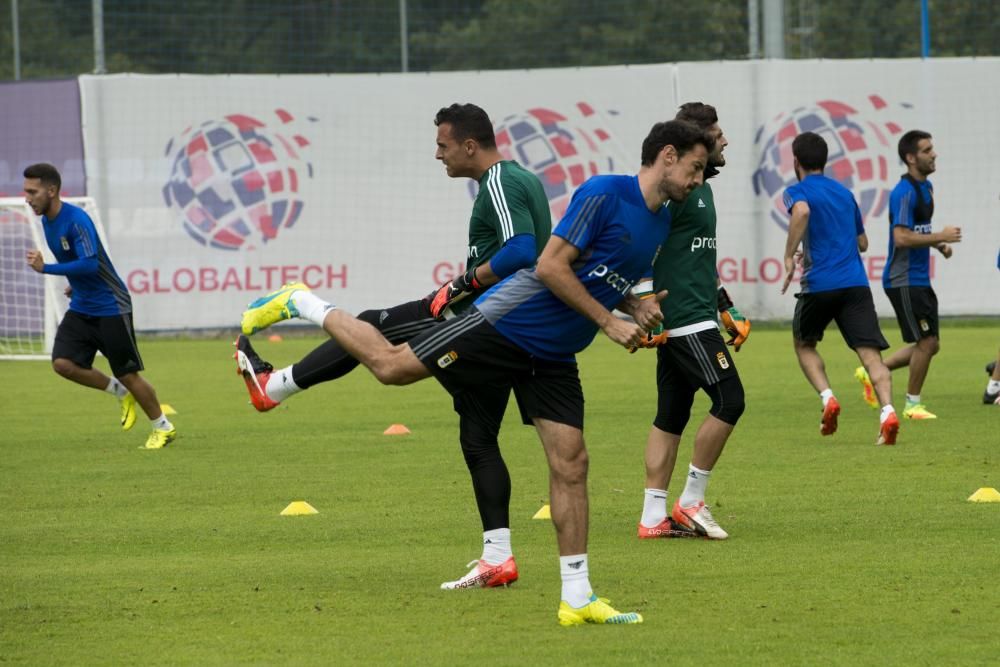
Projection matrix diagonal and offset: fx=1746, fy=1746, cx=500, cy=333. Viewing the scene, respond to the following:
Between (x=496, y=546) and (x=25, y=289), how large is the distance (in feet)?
A: 59.2

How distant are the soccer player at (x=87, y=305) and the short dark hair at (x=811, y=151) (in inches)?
193

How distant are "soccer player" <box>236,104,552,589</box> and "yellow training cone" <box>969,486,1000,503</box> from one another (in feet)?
9.88

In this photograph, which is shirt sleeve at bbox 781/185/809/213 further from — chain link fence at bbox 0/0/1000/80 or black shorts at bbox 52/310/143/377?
chain link fence at bbox 0/0/1000/80

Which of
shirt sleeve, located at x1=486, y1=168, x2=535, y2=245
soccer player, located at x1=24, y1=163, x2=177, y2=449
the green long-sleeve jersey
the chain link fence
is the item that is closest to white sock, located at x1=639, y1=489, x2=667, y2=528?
the green long-sleeve jersey

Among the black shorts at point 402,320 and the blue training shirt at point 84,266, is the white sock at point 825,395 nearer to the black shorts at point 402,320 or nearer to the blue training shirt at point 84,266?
the black shorts at point 402,320

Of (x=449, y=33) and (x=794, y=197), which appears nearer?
(x=794, y=197)

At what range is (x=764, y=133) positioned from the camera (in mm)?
24438

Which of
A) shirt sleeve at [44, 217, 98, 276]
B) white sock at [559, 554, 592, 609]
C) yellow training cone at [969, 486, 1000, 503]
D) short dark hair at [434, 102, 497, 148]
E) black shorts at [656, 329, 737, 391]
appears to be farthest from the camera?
shirt sleeve at [44, 217, 98, 276]

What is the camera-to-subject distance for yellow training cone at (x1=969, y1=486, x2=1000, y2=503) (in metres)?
9.22

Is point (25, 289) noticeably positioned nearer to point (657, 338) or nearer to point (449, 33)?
point (449, 33)

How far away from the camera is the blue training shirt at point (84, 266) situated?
1275 centimetres

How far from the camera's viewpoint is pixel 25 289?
24.0 m

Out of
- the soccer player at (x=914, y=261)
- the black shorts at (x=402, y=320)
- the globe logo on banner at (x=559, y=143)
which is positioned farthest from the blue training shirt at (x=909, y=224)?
the globe logo on banner at (x=559, y=143)

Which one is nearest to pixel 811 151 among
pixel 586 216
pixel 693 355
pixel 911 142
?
pixel 911 142
